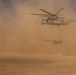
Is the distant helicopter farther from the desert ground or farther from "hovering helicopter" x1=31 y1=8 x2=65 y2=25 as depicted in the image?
the desert ground

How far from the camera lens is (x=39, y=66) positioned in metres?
2.09

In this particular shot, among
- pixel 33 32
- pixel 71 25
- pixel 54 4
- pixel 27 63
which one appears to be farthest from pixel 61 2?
pixel 27 63

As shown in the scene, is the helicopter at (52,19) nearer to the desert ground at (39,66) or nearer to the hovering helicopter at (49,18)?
the hovering helicopter at (49,18)

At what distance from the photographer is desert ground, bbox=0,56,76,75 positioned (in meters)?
2.03

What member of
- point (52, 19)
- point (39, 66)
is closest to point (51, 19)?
point (52, 19)

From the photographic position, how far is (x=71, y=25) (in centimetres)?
221

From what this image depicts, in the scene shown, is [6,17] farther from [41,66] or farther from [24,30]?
[41,66]

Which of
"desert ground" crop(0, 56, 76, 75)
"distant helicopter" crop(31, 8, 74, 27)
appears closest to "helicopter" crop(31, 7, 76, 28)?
"distant helicopter" crop(31, 8, 74, 27)

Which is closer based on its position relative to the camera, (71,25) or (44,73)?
(44,73)

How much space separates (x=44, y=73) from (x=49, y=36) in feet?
1.28

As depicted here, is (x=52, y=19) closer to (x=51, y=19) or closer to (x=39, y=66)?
(x=51, y=19)

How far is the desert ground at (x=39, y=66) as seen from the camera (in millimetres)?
2029

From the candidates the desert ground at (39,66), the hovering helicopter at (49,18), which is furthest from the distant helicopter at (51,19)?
the desert ground at (39,66)

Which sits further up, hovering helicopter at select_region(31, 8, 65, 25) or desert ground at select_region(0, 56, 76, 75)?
hovering helicopter at select_region(31, 8, 65, 25)
